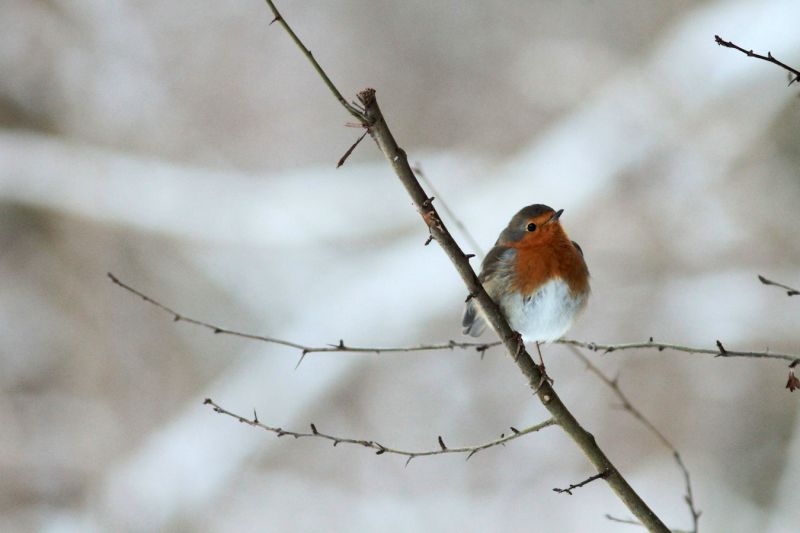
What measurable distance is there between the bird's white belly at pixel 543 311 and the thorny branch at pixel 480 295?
784 mm

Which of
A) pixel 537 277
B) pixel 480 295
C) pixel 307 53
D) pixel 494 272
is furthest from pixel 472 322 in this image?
pixel 307 53

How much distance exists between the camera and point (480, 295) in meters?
1.90

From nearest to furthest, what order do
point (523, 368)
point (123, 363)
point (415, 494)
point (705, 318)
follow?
point (523, 368) < point (705, 318) < point (415, 494) < point (123, 363)

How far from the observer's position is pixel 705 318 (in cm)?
762

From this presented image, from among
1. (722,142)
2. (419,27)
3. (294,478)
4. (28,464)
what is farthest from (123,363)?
(722,142)

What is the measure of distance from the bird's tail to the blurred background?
434 centimetres

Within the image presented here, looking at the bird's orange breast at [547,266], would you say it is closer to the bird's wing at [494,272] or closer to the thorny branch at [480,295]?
the bird's wing at [494,272]

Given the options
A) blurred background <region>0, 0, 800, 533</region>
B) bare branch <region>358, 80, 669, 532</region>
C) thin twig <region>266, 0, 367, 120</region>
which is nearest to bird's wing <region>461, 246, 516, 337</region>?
bare branch <region>358, 80, 669, 532</region>

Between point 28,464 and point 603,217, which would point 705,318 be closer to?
point 603,217

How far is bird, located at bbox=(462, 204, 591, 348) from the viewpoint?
113 inches

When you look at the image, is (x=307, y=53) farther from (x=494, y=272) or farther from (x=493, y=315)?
(x=494, y=272)

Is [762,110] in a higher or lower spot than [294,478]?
higher

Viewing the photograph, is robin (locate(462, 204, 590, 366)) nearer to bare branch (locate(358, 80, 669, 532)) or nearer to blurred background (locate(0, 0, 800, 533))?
bare branch (locate(358, 80, 669, 532))

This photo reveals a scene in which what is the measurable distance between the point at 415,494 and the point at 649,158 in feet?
13.6
